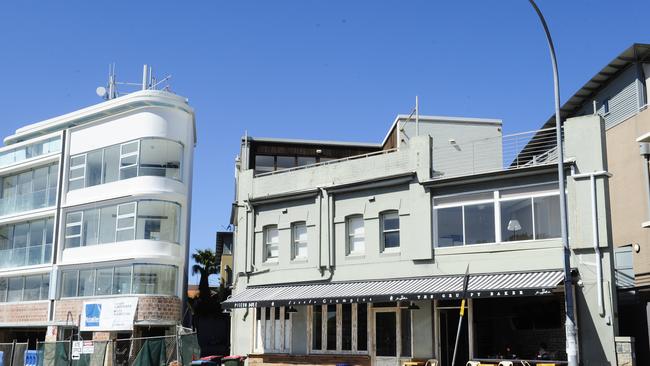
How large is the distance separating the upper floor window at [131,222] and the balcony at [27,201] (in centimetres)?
314

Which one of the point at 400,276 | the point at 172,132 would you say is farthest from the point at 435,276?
the point at 172,132

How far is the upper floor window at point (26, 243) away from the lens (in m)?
39.2

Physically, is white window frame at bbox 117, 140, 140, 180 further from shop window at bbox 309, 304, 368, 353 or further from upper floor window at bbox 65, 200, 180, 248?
shop window at bbox 309, 304, 368, 353

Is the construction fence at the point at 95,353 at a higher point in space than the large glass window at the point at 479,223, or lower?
lower

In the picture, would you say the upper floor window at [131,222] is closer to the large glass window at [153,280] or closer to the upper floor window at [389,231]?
the large glass window at [153,280]

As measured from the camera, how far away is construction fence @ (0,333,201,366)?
24516 mm

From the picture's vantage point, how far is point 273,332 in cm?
2759

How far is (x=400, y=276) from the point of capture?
966 inches

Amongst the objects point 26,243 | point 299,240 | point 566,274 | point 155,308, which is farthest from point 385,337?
point 26,243

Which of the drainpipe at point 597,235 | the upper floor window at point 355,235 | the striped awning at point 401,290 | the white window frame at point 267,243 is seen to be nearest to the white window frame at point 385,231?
the upper floor window at point 355,235

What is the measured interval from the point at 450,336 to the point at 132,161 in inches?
731

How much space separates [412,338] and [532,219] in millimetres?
5406

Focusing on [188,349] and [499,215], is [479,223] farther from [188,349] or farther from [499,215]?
[188,349]

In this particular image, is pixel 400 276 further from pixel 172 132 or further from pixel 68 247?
pixel 68 247
